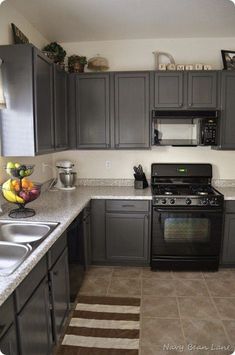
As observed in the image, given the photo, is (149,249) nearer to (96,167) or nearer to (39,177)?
(96,167)

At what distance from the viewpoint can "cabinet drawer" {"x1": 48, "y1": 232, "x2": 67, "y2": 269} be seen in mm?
1711

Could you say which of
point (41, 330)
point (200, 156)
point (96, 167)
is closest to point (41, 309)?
point (41, 330)

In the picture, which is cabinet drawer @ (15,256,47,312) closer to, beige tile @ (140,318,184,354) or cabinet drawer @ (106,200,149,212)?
beige tile @ (140,318,184,354)

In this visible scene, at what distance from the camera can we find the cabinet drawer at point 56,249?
171cm

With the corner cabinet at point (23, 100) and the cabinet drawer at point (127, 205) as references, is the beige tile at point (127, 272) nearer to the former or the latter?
the cabinet drawer at point (127, 205)

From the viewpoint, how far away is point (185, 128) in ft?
10.8

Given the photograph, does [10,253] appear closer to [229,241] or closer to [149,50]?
[229,241]

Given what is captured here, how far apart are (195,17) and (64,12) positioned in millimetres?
1267

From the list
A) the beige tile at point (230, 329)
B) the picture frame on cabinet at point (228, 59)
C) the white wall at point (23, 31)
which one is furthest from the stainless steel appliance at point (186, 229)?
the picture frame on cabinet at point (228, 59)

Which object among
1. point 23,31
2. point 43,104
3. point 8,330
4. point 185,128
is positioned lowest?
point 8,330

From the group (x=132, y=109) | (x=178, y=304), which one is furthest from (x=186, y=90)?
(x=178, y=304)

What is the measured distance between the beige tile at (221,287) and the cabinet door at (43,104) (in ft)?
6.87

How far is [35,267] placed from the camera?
4.88ft

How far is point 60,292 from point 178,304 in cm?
113
